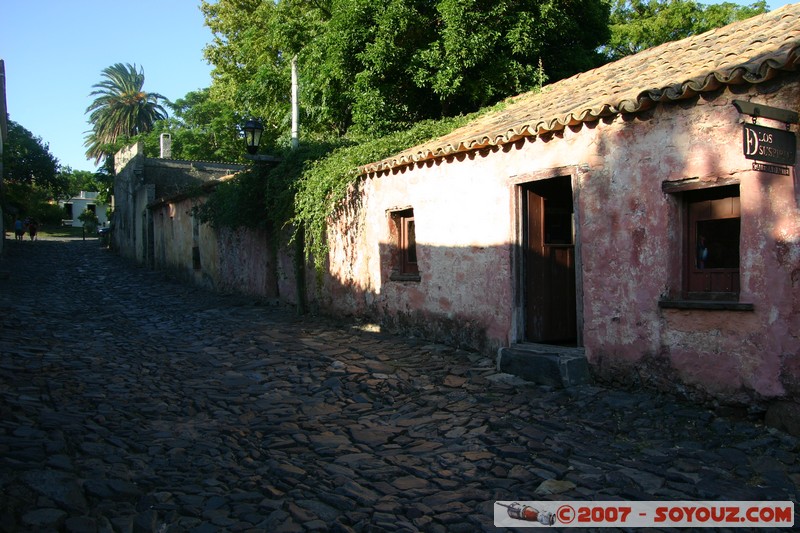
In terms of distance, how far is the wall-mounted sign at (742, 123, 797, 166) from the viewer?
4.90 metres

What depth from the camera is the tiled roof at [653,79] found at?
555 centimetres

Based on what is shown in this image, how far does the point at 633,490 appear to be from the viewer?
4.24 metres

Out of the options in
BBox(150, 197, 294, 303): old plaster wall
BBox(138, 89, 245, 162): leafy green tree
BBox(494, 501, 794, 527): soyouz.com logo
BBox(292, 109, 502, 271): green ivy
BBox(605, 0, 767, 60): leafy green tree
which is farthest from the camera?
BBox(138, 89, 245, 162): leafy green tree

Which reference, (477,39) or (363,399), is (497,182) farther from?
(477,39)

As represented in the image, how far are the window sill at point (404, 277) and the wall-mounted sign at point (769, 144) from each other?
567 centimetres

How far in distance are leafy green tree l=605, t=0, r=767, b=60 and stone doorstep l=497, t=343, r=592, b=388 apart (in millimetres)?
19191

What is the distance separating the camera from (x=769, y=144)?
502 centimetres

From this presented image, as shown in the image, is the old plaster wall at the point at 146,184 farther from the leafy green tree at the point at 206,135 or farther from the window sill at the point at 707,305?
the window sill at the point at 707,305

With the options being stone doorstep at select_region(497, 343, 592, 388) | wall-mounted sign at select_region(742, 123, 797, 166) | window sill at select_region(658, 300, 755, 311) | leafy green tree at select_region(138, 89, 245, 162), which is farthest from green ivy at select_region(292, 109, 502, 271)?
leafy green tree at select_region(138, 89, 245, 162)

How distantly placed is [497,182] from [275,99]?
50.0ft

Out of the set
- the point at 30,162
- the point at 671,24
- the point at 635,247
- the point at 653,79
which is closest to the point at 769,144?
the point at 635,247

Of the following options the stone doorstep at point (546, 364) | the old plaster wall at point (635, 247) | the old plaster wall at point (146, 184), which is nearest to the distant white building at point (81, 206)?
the old plaster wall at point (146, 184)

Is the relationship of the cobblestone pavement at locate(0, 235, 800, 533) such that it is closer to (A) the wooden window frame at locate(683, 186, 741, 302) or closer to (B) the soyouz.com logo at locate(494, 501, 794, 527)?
(B) the soyouz.com logo at locate(494, 501, 794, 527)

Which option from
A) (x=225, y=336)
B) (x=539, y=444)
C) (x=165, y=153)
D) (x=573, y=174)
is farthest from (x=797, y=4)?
(x=165, y=153)
